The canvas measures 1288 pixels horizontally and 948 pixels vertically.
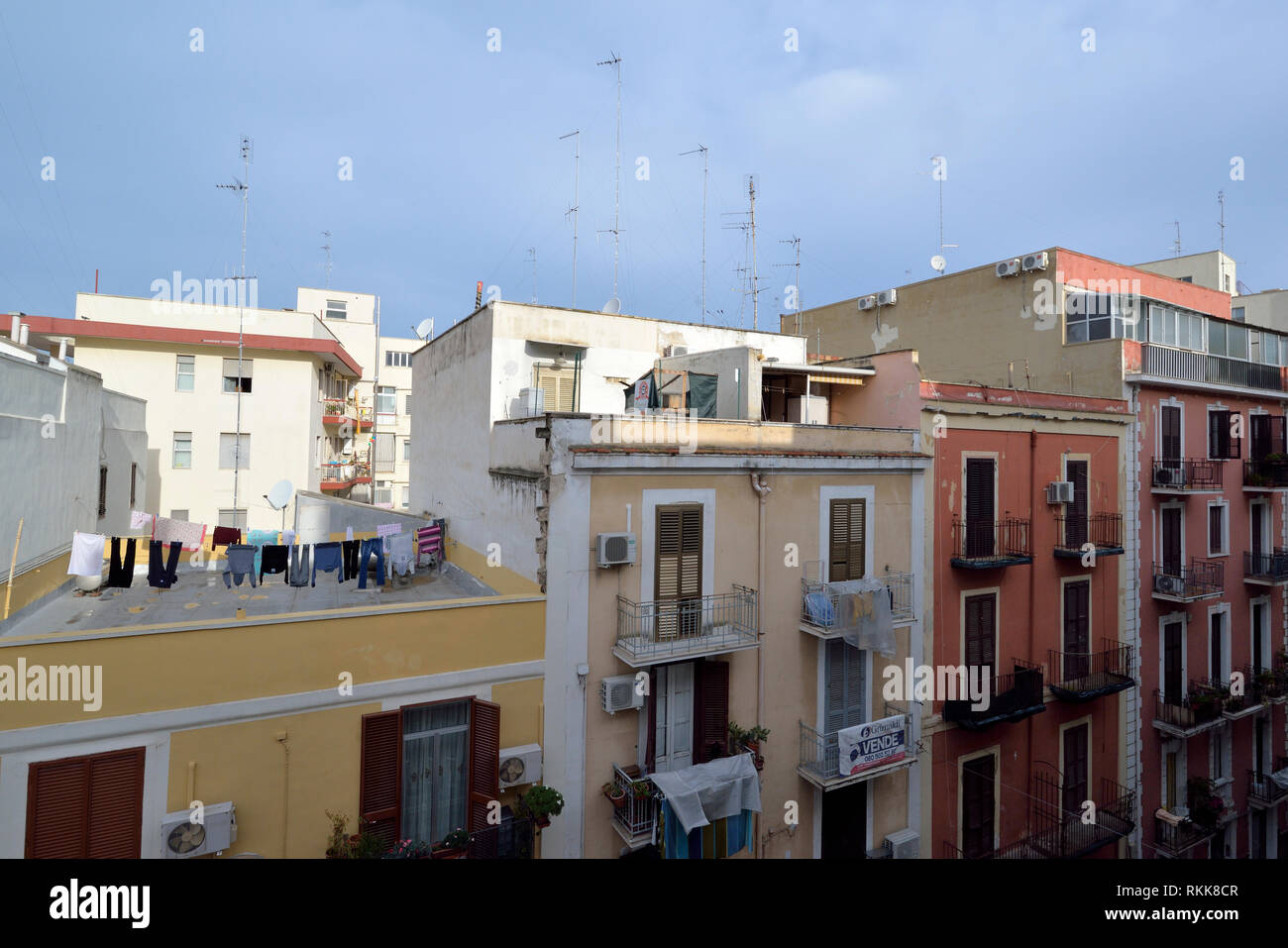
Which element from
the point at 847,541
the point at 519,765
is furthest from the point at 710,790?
the point at 847,541

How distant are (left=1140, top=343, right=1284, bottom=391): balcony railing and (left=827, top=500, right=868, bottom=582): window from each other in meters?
11.0

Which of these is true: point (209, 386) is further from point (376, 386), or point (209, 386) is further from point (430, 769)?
point (430, 769)

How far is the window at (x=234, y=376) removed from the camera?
96.5ft

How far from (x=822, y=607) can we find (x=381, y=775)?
8305 mm

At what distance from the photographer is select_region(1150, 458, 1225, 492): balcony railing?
60.4 feet

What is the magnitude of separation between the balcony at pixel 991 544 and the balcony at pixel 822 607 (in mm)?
2056

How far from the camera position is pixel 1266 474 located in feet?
69.3

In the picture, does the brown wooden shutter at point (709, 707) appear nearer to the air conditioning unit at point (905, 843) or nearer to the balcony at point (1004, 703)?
the air conditioning unit at point (905, 843)

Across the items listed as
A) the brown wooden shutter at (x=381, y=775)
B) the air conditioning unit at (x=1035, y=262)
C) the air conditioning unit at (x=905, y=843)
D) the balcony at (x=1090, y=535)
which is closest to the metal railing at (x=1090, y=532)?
the balcony at (x=1090, y=535)

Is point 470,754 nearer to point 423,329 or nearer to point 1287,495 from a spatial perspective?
point 423,329

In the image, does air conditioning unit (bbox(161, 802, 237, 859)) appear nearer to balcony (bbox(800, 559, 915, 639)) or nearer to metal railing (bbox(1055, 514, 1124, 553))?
balcony (bbox(800, 559, 915, 639))

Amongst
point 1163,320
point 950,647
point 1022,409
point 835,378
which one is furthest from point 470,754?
point 1163,320

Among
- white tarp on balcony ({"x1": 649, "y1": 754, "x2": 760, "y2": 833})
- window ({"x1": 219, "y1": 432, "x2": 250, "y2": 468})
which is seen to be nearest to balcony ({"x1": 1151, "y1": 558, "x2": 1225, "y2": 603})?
white tarp on balcony ({"x1": 649, "y1": 754, "x2": 760, "y2": 833})
